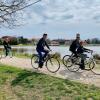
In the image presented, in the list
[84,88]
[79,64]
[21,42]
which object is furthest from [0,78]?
[21,42]

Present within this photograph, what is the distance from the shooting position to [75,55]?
59.7 ft

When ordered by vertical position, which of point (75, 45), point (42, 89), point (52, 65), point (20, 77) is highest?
point (75, 45)

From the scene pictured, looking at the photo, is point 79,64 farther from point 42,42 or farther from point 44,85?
point 44,85

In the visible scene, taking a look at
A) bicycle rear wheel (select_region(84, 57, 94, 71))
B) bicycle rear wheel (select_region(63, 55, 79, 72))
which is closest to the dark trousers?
bicycle rear wheel (select_region(63, 55, 79, 72))

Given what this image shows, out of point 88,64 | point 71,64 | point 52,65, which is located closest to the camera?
point 88,64

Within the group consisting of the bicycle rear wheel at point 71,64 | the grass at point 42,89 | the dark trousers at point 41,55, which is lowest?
the grass at point 42,89

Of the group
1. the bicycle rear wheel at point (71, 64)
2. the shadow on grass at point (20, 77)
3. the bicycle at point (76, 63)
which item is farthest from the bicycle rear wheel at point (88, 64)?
the shadow on grass at point (20, 77)

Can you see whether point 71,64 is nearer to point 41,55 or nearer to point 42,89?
point 41,55

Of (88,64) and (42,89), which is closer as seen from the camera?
(42,89)

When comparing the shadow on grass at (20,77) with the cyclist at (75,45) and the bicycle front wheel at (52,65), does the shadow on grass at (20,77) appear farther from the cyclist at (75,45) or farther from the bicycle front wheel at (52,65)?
the cyclist at (75,45)

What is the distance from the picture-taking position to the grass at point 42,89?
11.9 metres

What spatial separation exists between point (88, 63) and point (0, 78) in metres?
4.28

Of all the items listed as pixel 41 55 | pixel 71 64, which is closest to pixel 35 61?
pixel 41 55

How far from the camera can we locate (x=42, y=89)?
13.3 m
